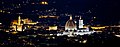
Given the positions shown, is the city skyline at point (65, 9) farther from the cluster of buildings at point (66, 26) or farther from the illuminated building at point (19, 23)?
the cluster of buildings at point (66, 26)

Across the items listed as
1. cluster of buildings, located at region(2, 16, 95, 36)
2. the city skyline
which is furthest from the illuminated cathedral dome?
the city skyline

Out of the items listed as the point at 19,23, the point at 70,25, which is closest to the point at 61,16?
the point at 70,25

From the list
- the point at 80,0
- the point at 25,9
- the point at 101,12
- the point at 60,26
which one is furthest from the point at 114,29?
the point at 80,0

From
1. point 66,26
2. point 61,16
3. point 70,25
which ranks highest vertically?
point 61,16

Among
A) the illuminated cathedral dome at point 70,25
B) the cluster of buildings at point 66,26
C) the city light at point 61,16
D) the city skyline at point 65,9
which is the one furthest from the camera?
the city skyline at point 65,9

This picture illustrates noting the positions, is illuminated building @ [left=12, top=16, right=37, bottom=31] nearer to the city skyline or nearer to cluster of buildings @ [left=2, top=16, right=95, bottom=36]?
cluster of buildings @ [left=2, top=16, right=95, bottom=36]

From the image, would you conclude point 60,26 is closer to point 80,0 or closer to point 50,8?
point 50,8

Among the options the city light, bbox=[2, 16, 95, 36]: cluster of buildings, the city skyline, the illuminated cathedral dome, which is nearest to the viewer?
bbox=[2, 16, 95, 36]: cluster of buildings

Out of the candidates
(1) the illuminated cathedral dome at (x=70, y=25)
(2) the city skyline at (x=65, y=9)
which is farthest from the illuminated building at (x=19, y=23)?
(1) the illuminated cathedral dome at (x=70, y=25)

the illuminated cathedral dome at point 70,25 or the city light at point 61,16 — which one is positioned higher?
the city light at point 61,16

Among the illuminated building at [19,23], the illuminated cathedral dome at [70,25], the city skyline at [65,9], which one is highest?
the city skyline at [65,9]

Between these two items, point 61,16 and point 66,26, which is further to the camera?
point 61,16

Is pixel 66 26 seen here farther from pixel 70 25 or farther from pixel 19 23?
pixel 19 23
